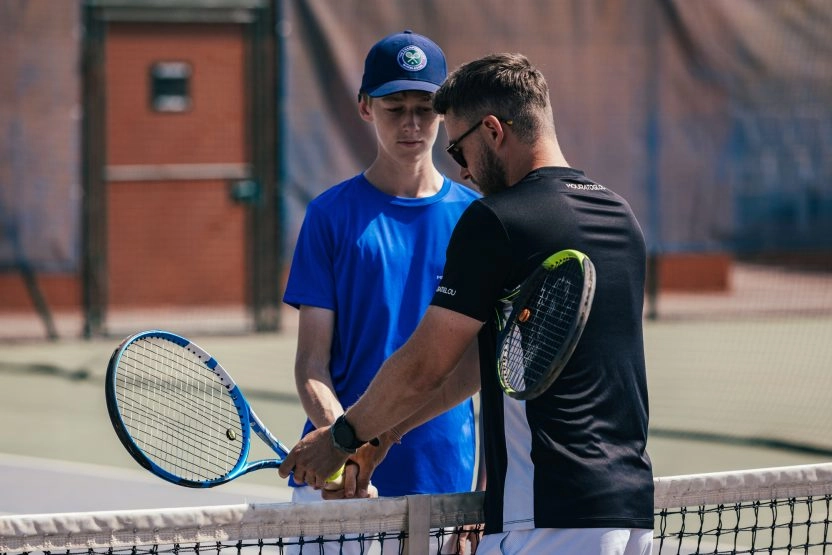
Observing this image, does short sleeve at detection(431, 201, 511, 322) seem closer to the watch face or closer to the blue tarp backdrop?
the watch face

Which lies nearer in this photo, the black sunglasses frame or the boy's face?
the black sunglasses frame

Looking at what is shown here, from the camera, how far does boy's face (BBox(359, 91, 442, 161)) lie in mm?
3195

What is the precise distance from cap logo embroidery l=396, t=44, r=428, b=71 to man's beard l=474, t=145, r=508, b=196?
0.72 meters

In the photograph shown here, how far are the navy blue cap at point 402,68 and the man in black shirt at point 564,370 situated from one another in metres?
0.63

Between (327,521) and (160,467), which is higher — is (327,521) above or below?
below

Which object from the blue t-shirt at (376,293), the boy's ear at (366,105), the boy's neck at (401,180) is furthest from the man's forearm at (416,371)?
the boy's ear at (366,105)

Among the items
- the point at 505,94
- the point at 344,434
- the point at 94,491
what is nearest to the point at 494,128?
the point at 505,94

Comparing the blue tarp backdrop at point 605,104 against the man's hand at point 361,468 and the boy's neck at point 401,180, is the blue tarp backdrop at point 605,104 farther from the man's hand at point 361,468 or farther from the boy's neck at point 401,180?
the man's hand at point 361,468

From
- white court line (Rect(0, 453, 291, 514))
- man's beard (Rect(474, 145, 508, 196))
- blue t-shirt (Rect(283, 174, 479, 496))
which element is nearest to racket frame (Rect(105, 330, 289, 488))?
blue t-shirt (Rect(283, 174, 479, 496))

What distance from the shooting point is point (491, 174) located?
8.21ft

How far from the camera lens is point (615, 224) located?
241 cm

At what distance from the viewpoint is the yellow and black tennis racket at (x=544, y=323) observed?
226 centimetres

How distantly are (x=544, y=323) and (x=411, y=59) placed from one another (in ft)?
3.37

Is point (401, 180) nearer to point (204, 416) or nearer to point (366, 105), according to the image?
point (366, 105)
